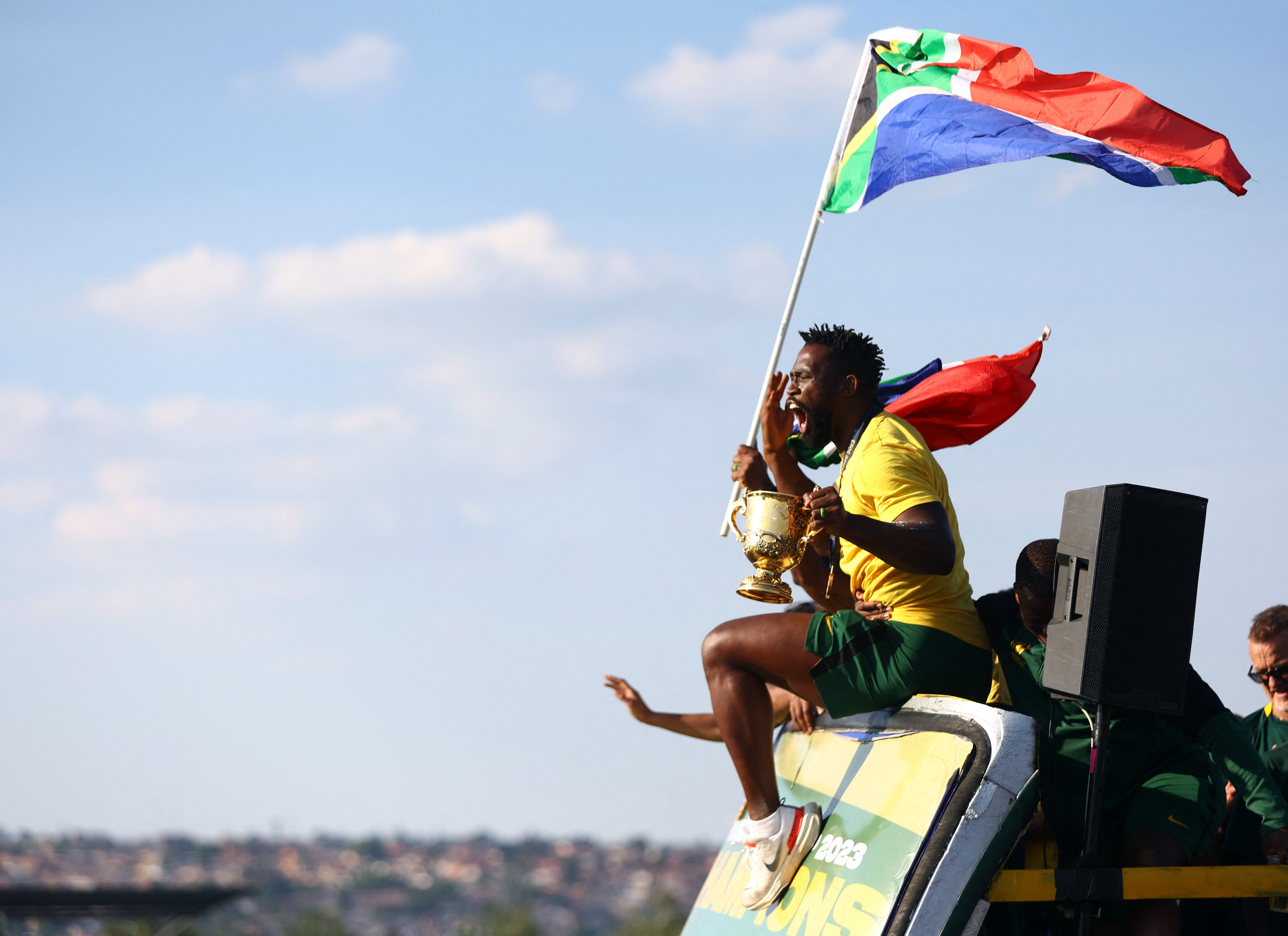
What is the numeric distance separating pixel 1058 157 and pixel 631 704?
10.9 ft

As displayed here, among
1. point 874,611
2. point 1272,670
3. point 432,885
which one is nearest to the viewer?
point 874,611

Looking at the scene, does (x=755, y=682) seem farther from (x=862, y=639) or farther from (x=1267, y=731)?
(x=1267, y=731)

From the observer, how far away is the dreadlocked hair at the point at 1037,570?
428 centimetres

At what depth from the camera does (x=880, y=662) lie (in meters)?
4.07

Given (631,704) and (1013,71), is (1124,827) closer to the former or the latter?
(631,704)

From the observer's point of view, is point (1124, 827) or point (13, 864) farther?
point (13, 864)

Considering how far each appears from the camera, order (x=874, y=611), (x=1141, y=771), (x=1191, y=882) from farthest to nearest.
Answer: (x=874, y=611) < (x=1141, y=771) < (x=1191, y=882)

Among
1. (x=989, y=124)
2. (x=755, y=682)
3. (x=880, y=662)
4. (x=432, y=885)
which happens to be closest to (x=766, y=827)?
(x=755, y=682)

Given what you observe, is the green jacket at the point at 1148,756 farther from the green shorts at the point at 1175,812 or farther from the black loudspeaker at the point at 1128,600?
the black loudspeaker at the point at 1128,600

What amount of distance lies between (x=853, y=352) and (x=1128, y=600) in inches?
54.1

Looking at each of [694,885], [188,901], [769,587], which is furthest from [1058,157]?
[694,885]

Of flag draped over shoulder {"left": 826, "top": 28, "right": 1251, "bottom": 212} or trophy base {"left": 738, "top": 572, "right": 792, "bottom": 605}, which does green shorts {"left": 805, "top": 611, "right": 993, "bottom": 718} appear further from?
flag draped over shoulder {"left": 826, "top": 28, "right": 1251, "bottom": 212}

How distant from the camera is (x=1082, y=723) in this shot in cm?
407

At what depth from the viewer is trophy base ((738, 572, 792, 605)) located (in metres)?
4.35
